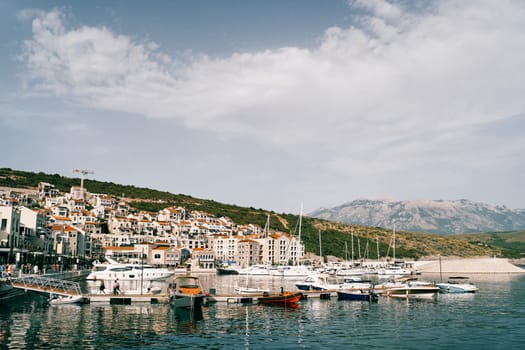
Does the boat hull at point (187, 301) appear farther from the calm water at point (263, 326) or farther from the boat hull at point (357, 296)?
the boat hull at point (357, 296)

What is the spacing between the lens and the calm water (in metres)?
30.6

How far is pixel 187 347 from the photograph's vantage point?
2927 cm

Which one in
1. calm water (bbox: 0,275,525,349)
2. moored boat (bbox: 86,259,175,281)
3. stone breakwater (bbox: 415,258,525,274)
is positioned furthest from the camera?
stone breakwater (bbox: 415,258,525,274)

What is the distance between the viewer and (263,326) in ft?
123

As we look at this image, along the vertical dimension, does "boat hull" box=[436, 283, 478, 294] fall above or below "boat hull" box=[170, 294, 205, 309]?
below

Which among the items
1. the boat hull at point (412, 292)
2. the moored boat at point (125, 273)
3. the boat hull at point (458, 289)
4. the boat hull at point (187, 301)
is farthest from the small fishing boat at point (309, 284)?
the moored boat at point (125, 273)

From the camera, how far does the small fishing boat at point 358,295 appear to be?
5636 cm

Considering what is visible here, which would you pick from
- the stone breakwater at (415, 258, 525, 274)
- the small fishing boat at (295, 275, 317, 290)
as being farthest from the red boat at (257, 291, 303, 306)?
the stone breakwater at (415, 258, 525, 274)

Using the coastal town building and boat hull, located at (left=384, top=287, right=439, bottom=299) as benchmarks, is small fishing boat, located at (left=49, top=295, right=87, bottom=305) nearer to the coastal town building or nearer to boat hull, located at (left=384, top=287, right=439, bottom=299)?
boat hull, located at (left=384, top=287, right=439, bottom=299)

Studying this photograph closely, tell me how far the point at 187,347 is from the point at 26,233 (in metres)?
72.6

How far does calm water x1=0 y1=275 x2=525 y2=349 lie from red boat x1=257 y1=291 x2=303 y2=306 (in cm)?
137

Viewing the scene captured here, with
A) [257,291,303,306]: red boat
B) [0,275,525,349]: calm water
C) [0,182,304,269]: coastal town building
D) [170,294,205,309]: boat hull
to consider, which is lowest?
[0,275,525,349]: calm water

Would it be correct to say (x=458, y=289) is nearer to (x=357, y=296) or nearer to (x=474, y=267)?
(x=357, y=296)

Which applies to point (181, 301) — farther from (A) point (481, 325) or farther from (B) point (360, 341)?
(A) point (481, 325)
